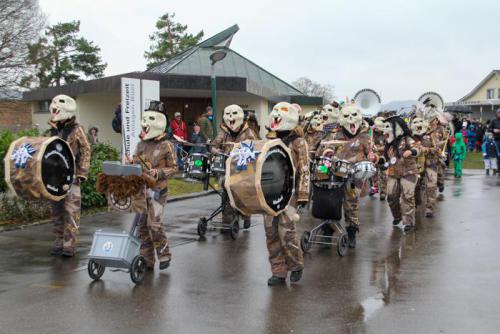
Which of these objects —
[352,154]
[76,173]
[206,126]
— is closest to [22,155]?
[76,173]

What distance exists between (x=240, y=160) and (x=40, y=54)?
32.9m

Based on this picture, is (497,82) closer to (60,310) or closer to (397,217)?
(397,217)

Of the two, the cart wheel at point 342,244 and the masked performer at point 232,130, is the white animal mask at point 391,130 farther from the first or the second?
the cart wheel at point 342,244

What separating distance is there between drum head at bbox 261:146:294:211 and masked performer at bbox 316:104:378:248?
7.38ft

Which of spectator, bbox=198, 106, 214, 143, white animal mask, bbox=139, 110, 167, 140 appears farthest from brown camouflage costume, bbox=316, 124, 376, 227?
spectator, bbox=198, 106, 214, 143

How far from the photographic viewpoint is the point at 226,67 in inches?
1046

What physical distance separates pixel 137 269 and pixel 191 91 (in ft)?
49.9

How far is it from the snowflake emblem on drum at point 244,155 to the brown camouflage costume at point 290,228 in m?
0.74

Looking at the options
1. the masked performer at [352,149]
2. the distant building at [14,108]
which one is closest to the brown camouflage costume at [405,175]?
the masked performer at [352,149]

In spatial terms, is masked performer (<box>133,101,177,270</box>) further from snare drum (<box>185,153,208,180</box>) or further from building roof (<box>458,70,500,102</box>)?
building roof (<box>458,70,500,102</box>)

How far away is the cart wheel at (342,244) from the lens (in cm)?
869

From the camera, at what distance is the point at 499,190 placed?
54.2 feet

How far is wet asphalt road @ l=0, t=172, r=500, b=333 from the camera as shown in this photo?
5824 mm

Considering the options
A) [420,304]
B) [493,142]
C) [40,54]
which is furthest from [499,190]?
[40,54]
